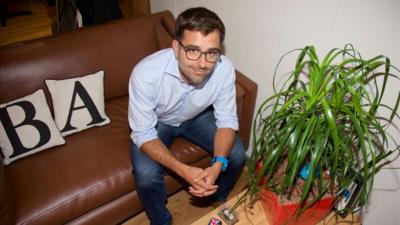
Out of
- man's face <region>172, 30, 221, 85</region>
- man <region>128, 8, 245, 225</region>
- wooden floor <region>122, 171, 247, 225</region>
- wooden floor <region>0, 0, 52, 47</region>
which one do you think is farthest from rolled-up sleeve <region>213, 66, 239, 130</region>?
wooden floor <region>0, 0, 52, 47</region>

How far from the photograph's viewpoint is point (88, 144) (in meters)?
1.49

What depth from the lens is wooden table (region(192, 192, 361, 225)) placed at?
4.17 ft

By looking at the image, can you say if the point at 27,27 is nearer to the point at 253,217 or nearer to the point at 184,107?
the point at 184,107

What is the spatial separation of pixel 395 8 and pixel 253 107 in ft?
Result: 2.74

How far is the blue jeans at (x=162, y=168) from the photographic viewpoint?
135 centimetres

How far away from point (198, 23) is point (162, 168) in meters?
0.69

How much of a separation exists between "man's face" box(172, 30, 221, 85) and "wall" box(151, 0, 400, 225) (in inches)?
17.1

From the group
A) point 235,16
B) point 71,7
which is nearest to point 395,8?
point 235,16

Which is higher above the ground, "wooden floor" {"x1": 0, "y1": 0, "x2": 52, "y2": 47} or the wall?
the wall

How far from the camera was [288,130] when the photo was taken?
112cm

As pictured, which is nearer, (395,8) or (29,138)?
(395,8)

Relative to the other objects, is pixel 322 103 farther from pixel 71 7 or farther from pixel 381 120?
pixel 71 7

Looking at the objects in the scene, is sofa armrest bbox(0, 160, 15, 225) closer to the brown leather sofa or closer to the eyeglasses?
the brown leather sofa

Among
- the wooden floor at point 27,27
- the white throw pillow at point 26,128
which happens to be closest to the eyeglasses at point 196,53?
the white throw pillow at point 26,128
